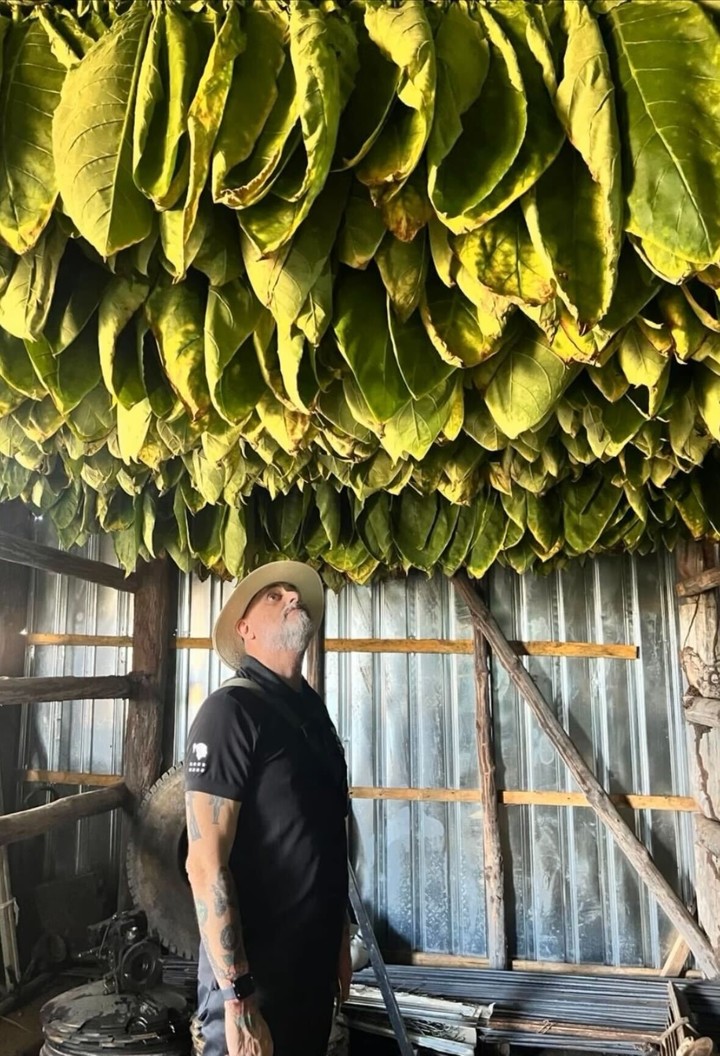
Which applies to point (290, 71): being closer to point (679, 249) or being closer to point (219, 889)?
point (679, 249)

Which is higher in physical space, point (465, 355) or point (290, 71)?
point (290, 71)

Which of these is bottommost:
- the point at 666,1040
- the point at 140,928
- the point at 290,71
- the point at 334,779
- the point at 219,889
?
the point at 666,1040

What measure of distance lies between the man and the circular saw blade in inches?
85.8

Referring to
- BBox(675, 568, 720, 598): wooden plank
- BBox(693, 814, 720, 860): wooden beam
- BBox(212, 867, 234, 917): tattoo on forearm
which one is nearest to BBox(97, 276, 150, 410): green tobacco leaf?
BBox(212, 867, 234, 917): tattoo on forearm

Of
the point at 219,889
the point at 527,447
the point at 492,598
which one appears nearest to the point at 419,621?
the point at 492,598

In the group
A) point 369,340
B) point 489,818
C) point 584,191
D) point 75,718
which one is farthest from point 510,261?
point 75,718

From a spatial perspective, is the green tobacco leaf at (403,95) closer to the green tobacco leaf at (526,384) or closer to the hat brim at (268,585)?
the green tobacco leaf at (526,384)

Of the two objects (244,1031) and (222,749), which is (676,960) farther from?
(222,749)

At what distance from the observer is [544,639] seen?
420cm

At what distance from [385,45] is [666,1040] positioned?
3.72 m

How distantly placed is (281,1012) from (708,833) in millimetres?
2584

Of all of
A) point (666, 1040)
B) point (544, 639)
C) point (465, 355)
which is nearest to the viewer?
point (465, 355)

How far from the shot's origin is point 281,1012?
1.86m

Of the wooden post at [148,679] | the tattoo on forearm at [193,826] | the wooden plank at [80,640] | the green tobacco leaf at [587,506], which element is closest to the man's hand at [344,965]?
the tattoo on forearm at [193,826]
